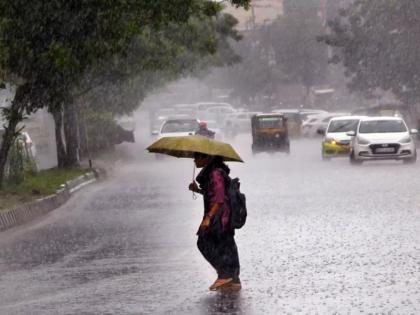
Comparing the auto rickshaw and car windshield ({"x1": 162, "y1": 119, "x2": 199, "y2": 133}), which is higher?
car windshield ({"x1": 162, "y1": 119, "x2": 199, "y2": 133})

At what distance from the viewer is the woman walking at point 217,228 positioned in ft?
37.3

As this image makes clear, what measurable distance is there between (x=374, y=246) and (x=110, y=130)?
3829 centimetres

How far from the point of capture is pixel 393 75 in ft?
222

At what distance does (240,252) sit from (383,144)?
22175mm

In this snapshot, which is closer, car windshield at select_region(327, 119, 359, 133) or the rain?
the rain

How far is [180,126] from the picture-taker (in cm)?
4919

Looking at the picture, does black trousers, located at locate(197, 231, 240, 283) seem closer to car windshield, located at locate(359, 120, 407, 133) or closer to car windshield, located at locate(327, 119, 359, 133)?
car windshield, located at locate(359, 120, 407, 133)

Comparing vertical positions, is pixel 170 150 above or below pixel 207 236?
above

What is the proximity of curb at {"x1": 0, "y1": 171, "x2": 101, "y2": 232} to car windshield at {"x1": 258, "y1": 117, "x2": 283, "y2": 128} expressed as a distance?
76.4 ft

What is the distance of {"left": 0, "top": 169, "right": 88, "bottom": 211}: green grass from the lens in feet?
75.2

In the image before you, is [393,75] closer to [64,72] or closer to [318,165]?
[318,165]

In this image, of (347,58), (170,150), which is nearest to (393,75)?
(347,58)

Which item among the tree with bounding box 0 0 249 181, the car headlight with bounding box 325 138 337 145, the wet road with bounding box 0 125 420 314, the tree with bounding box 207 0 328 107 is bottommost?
the wet road with bounding box 0 125 420 314

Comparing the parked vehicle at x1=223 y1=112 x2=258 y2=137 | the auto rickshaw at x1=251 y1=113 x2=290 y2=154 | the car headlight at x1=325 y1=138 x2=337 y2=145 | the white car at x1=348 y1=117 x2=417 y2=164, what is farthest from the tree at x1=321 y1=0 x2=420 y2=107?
the white car at x1=348 y1=117 x2=417 y2=164
